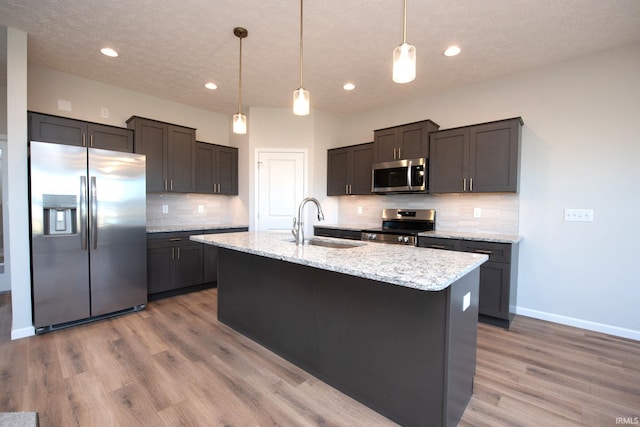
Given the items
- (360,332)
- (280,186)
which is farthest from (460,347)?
(280,186)

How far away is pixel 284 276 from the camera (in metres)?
2.29

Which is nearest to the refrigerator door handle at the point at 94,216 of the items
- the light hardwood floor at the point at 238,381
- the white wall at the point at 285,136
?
the light hardwood floor at the point at 238,381

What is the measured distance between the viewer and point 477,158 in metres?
3.30

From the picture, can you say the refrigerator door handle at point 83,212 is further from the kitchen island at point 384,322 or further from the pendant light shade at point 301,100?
the pendant light shade at point 301,100

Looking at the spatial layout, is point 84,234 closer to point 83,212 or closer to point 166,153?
point 83,212

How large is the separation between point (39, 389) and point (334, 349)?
1980 mm

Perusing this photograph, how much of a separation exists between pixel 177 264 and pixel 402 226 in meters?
3.18

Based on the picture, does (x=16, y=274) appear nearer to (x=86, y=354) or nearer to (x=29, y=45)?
(x=86, y=354)

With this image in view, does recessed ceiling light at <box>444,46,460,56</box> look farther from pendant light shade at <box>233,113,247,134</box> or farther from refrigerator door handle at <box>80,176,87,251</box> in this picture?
refrigerator door handle at <box>80,176,87,251</box>

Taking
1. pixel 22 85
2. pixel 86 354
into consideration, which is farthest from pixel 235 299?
pixel 22 85

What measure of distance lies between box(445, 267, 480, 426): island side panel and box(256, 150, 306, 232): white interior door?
3207mm

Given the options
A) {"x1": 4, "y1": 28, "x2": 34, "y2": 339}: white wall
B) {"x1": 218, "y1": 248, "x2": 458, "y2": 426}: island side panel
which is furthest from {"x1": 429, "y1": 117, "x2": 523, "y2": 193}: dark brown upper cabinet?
{"x1": 4, "y1": 28, "x2": 34, "y2": 339}: white wall

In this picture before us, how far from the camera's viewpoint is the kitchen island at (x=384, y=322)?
147 cm

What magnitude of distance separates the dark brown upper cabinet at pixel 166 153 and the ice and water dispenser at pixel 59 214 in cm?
106
